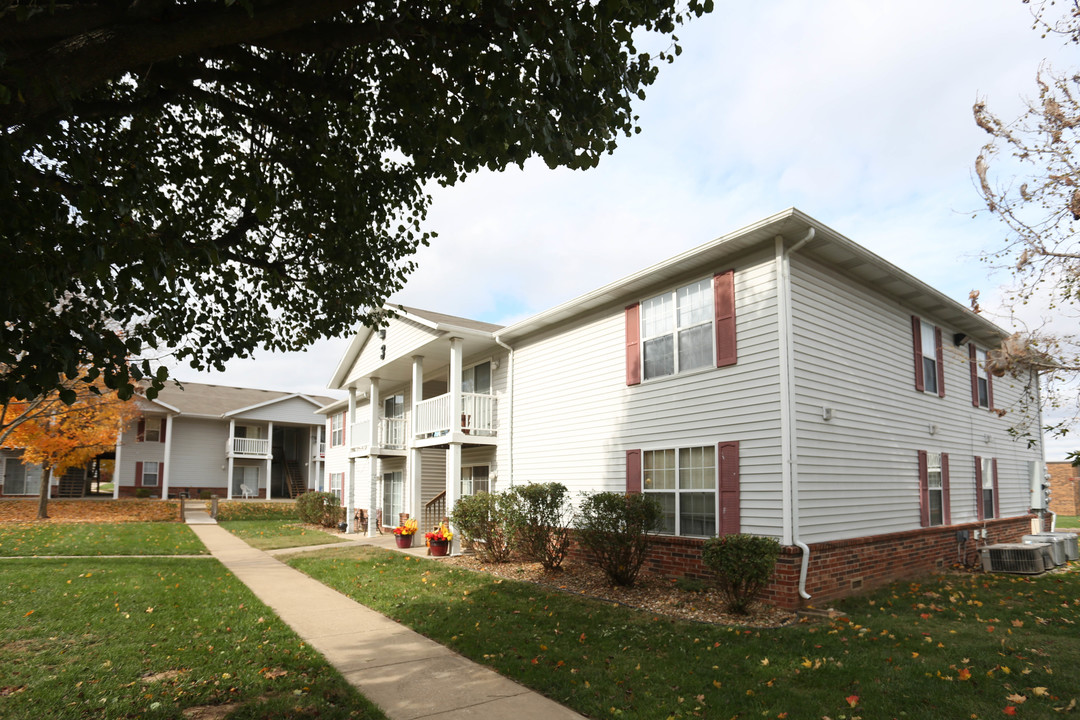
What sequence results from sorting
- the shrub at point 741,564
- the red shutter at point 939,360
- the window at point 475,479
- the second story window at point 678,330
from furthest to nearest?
the window at point 475,479 < the red shutter at point 939,360 < the second story window at point 678,330 < the shrub at point 741,564

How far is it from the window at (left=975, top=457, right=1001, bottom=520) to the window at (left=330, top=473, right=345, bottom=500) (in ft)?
72.0

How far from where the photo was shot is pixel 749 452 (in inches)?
388

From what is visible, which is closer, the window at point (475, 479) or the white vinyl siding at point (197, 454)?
the window at point (475, 479)

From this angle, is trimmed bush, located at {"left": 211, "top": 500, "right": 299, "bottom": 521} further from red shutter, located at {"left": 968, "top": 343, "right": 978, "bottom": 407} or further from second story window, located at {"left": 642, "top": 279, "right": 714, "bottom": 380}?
red shutter, located at {"left": 968, "top": 343, "right": 978, "bottom": 407}

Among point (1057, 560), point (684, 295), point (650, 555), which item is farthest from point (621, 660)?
point (1057, 560)

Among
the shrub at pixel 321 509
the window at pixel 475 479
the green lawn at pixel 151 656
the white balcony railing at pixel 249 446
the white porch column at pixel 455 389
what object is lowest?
the shrub at pixel 321 509

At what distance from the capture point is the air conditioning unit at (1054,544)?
13.3m

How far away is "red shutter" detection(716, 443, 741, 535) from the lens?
987 cm

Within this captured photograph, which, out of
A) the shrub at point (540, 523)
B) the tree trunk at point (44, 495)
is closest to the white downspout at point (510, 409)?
the shrub at point (540, 523)

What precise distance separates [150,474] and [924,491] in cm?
3525

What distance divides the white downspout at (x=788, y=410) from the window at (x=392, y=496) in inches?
550

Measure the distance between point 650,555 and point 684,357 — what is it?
11.4 ft

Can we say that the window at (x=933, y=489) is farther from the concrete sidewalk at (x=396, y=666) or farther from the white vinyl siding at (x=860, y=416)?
the concrete sidewalk at (x=396, y=666)

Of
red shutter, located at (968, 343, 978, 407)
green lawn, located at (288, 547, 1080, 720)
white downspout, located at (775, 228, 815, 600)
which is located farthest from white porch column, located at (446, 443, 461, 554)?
red shutter, located at (968, 343, 978, 407)
